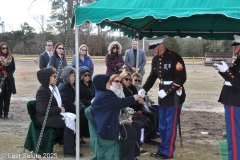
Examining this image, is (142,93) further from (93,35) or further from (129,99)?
(93,35)

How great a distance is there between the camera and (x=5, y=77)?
7.61 m

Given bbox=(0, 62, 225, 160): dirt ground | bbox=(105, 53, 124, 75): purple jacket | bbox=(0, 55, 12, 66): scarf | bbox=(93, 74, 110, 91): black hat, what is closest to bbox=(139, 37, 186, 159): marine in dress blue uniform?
bbox=(0, 62, 225, 160): dirt ground

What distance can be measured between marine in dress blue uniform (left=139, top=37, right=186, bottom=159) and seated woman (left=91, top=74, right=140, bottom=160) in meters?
0.76

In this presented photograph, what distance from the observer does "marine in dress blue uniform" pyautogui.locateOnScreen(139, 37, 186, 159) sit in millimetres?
4898

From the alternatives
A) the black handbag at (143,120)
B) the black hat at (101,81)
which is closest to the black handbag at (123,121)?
the black hat at (101,81)

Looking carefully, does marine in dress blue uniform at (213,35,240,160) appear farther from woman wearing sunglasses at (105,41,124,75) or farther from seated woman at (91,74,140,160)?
woman wearing sunglasses at (105,41,124,75)

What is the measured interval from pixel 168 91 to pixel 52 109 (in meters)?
1.66

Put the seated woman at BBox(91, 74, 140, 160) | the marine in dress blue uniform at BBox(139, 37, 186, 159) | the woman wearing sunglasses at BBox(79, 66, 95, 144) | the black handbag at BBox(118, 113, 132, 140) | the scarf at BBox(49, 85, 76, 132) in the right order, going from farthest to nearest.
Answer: the woman wearing sunglasses at BBox(79, 66, 95, 144), the scarf at BBox(49, 85, 76, 132), the marine in dress blue uniform at BBox(139, 37, 186, 159), the black handbag at BBox(118, 113, 132, 140), the seated woman at BBox(91, 74, 140, 160)

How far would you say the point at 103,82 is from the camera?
4234 millimetres

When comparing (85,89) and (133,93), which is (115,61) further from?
(133,93)

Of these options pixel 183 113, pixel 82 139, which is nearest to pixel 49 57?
pixel 82 139

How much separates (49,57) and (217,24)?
3.57 meters

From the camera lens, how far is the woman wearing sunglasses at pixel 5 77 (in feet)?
24.7

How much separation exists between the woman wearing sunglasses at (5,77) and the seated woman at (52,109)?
2836 millimetres
